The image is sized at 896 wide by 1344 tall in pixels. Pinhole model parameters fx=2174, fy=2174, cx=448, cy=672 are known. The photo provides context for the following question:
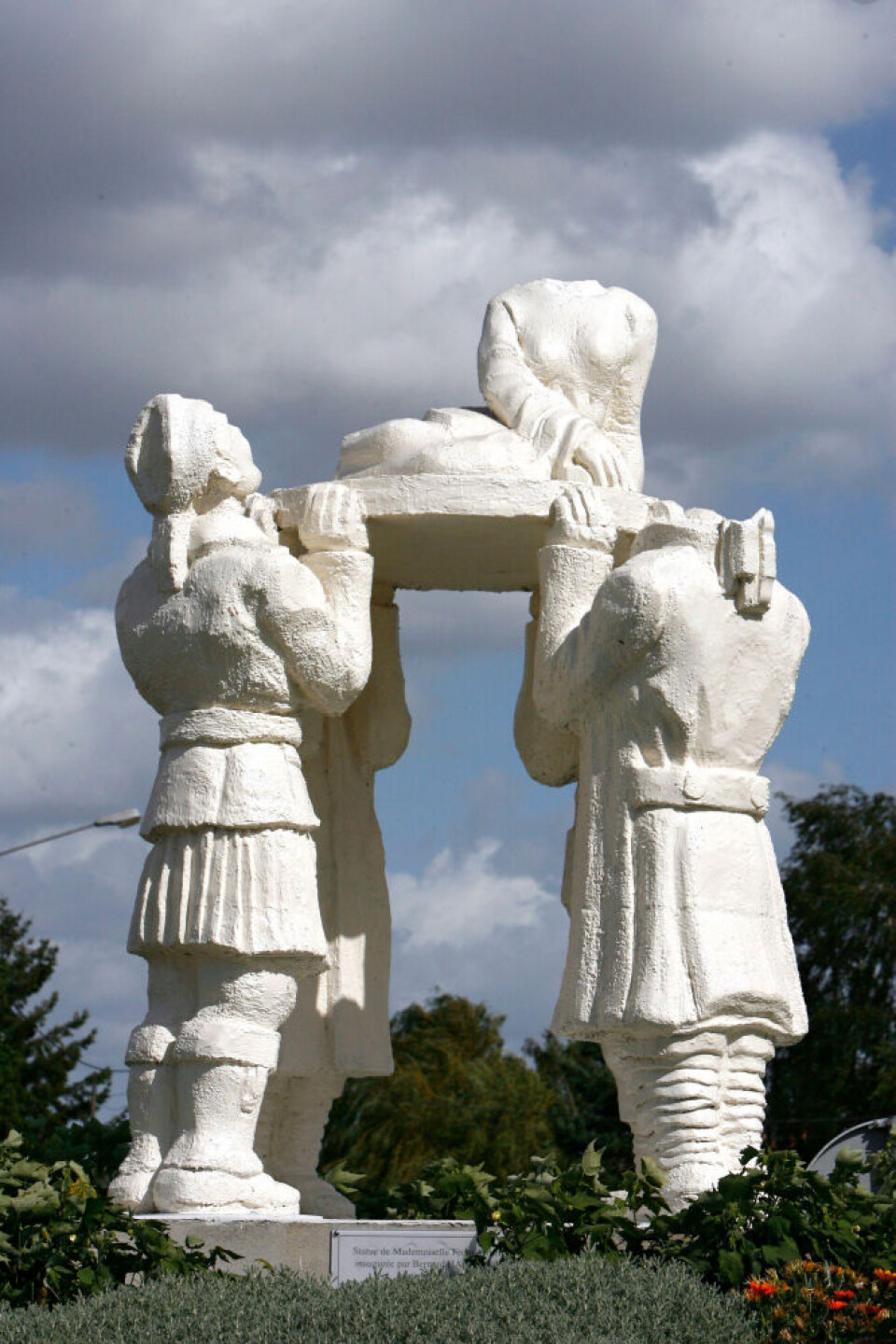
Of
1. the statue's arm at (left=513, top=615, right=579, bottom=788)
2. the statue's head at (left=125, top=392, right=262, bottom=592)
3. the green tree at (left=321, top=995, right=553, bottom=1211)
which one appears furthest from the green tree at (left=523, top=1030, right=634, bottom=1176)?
the statue's head at (left=125, top=392, right=262, bottom=592)

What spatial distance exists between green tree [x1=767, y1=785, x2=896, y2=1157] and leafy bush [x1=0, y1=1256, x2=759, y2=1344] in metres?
20.7

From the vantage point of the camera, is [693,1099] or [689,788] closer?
[693,1099]

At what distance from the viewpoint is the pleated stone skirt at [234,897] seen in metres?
8.21

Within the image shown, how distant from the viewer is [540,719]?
30.0 ft

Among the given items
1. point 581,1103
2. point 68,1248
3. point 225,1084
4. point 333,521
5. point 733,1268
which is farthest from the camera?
point 581,1103

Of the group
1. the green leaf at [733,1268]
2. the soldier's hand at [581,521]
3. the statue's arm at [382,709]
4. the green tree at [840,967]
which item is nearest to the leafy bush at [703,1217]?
the green leaf at [733,1268]

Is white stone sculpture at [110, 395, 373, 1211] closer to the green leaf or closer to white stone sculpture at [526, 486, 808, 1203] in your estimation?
white stone sculpture at [526, 486, 808, 1203]

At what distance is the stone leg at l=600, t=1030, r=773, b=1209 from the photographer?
8.10 m

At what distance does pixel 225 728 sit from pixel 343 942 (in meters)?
1.48

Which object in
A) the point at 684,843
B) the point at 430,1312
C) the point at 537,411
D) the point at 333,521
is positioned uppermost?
the point at 537,411

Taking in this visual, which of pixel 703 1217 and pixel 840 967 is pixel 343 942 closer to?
pixel 703 1217

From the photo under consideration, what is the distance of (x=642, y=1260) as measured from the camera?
23.2 feet

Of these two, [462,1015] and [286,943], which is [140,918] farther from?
[462,1015]

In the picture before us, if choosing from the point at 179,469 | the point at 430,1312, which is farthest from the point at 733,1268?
the point at 179,469
